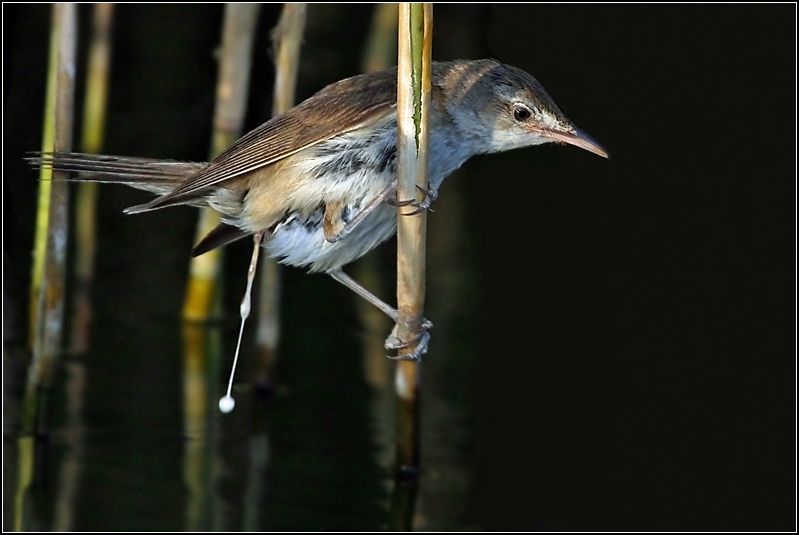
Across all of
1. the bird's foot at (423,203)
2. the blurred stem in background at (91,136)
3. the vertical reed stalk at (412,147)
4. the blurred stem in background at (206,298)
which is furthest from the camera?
the blurred stem in background at (91,136)

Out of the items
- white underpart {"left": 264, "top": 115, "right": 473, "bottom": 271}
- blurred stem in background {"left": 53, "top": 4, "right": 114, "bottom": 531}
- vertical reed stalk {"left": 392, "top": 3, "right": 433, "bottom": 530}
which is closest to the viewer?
vertical reed stalk {"left": 392, "top": 3, "right": 433, "bottom": 530}

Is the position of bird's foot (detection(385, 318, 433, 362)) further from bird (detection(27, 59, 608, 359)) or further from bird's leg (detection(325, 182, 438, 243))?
bird's leg (detection(325, 182, 438, 243))

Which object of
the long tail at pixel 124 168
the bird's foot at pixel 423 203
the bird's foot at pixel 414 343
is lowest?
the bird's foot at pixel 414 343

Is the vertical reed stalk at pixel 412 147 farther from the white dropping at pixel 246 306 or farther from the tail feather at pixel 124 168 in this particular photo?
the tail feather at pixel 124 168

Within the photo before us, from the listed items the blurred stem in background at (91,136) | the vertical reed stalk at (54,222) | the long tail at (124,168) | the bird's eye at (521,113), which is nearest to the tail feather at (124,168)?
the long tail at (124,168)

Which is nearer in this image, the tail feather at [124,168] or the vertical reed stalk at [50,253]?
the tail feather at [124,168]

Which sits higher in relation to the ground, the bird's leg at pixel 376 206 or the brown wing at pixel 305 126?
the brown wing at pixel 305 126

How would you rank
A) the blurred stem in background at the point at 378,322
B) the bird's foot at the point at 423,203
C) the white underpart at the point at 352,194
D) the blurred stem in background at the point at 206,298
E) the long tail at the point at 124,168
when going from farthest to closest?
the blurred stem in background at the point at 378,322
the blurred stem in background at the point at 206,298
the long tail at the point at 124,168
the white underpart at the point at 352,194
the bird's foot at the point at 423,203

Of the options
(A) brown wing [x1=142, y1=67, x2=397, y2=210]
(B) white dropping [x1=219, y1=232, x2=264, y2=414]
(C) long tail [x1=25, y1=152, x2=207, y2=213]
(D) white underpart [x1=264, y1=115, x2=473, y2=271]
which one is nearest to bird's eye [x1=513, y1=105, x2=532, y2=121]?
(D) white underpart [x1=264, y1=115, x2=473, y2=271]

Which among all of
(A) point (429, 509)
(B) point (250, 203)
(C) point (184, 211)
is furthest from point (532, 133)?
(C) point (184, 211)
